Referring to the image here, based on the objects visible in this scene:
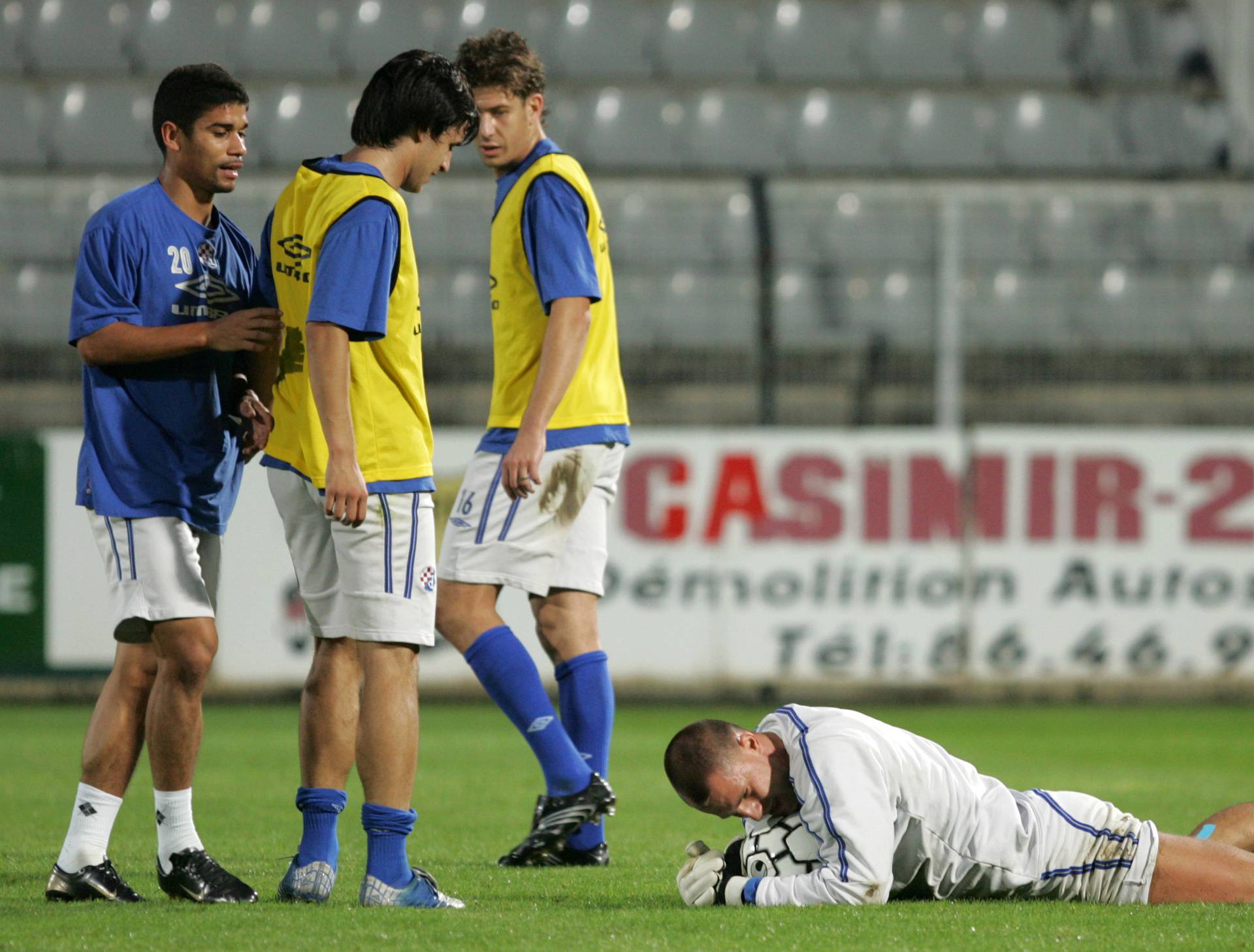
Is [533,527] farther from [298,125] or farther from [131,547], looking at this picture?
[298,125]

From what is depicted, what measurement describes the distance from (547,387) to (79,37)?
392 inches

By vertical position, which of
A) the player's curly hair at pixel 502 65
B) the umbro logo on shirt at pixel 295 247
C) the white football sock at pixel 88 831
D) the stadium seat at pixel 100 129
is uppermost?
the stadium seat at pixel 100 129

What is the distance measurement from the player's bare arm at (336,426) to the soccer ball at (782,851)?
1014 millimetres

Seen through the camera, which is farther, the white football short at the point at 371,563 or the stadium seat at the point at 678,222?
the stadium seat at the point at 678,222

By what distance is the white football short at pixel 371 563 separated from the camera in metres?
3.35

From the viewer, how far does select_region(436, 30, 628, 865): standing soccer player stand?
4113 mm

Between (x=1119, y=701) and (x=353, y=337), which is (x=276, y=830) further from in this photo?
(x=1119, y=701)

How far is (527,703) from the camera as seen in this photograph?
163 inches

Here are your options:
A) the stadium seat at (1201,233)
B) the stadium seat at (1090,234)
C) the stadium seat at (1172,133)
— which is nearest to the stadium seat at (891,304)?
the stadium seat at (1090,234)

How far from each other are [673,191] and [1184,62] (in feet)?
19.9

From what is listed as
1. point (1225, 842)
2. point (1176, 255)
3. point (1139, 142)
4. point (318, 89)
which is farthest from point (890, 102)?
point (1225, 842)

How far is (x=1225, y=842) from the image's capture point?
367 cm

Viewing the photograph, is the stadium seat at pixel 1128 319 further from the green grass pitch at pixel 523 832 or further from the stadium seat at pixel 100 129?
the stadium seat at pixel 100 129

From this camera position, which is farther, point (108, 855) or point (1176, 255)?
point (1176, 255)
